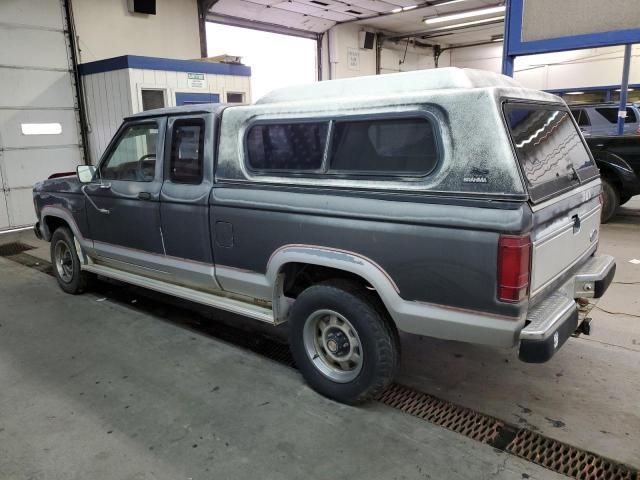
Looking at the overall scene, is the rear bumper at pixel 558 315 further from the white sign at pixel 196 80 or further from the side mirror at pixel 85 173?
the white sign at pixel 196 80

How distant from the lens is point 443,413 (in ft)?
9.96

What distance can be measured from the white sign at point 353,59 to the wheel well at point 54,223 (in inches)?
512

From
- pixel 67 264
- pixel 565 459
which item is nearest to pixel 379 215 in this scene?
pixel 565 459

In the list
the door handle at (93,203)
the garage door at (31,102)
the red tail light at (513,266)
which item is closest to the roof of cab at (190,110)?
the door handle at (93,203)

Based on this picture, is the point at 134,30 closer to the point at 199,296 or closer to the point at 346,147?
the point at 199,296

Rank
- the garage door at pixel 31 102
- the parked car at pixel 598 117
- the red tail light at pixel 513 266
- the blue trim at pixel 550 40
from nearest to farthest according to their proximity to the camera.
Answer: the red tail light at pixel 513 266 → the blue trim at pixel 550 40 → the garage door at pixel 31 102 → the parked car at pixel 598 117

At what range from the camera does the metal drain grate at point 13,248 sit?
758 centimetres

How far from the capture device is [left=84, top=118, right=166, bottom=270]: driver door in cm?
405

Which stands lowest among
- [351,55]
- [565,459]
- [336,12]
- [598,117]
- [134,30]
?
[565,459]

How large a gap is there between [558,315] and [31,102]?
9.66 meters

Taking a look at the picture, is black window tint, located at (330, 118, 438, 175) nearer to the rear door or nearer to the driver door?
the rear door

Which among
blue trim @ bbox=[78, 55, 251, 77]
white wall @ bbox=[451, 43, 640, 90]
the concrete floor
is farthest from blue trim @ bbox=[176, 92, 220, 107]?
white wall @ bbox=[451, 43, 640, 90]

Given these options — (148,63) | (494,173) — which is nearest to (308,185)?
(494,173)

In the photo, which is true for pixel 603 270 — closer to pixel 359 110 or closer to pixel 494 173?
pixel 494 173
